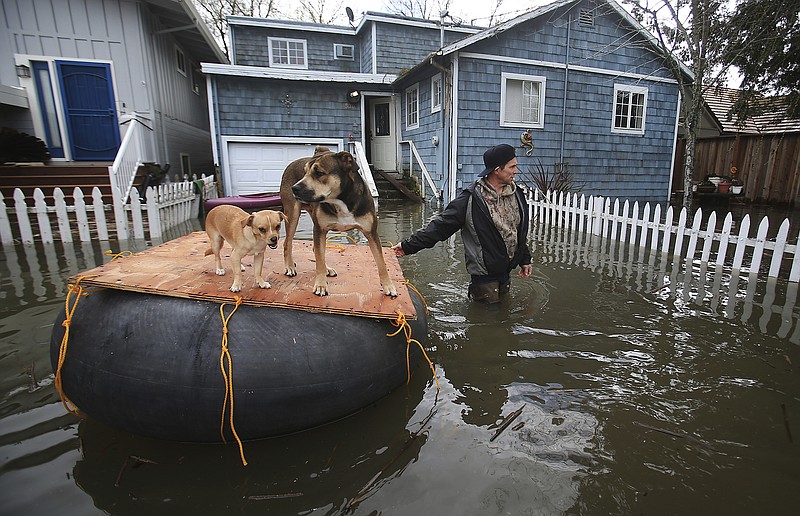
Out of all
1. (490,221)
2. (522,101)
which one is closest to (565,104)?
(522,101)

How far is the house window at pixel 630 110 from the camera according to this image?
14617mm

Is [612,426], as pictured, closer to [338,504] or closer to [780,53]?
[338,504]

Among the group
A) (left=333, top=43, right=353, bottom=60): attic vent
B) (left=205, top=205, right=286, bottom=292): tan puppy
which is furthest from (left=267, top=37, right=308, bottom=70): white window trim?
(left=205, top=205, right=286, bottom=292): tan puppy

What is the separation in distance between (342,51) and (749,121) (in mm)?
16106

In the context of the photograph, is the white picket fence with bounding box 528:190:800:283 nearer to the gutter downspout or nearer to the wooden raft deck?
the gutter downspout

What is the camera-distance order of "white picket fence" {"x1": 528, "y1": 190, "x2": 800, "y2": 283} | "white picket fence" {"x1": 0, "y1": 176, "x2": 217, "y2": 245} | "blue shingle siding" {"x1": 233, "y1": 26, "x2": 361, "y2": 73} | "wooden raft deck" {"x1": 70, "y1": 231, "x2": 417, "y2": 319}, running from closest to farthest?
"wooden raft deck" {"x1": 70, "y1": 231, "x2": 417, "y2": 319} < "white picket fence" {"x1": 528, "y1": 190, "x2": 800, "y2": 283} < "white picket fence" {"x1": 0, "y1": 176, "x2": 217, "y2": 245} < "blue shingle siding" {"x1": 233, "y1": 26, "x2": 361, "y2": 73}

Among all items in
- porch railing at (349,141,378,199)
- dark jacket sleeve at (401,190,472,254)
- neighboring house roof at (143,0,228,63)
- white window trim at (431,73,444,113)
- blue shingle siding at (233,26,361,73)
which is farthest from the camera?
blue shingle siding at (233,26,361,73)

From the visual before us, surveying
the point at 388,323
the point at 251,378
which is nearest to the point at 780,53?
the point at 388,323

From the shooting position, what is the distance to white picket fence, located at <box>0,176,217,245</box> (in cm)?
730

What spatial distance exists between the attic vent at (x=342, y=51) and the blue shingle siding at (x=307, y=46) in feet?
0.38

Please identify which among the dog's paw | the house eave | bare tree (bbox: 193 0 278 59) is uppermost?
bare tree (bbox: 193 0 278 59)

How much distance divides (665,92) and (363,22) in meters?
11.2

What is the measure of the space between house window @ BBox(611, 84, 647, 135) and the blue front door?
49.8ft

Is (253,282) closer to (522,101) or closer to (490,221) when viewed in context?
(490,221)
